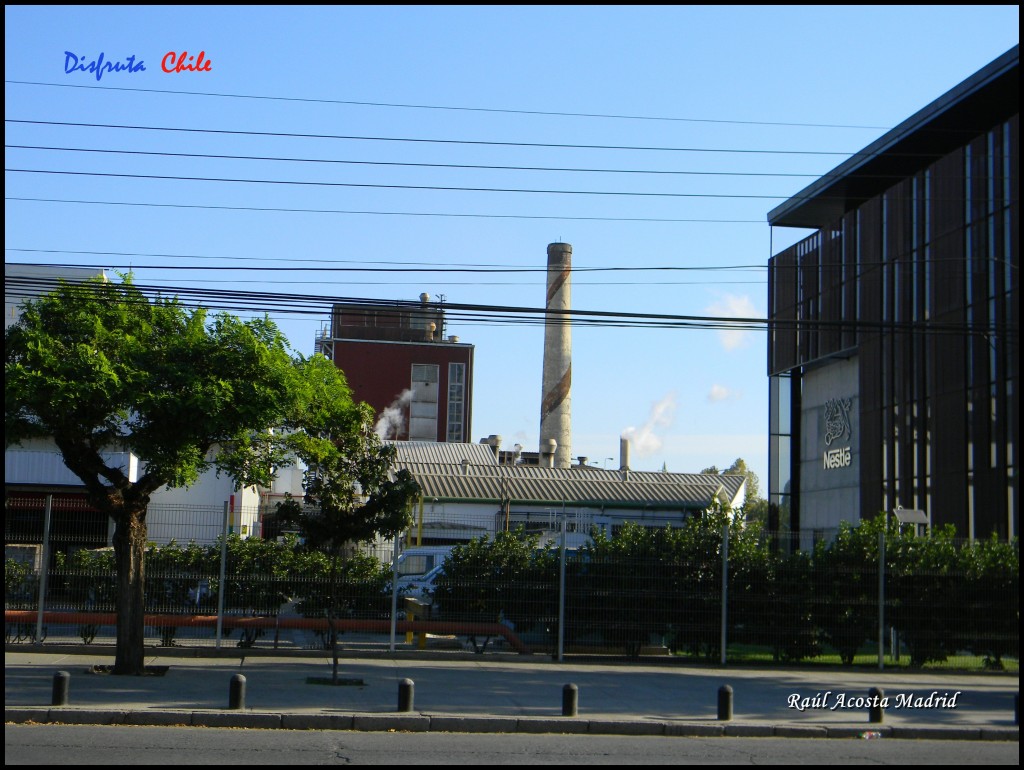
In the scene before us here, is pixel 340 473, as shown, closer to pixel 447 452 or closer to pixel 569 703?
pixel 569 703

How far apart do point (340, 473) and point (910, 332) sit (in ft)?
90.1

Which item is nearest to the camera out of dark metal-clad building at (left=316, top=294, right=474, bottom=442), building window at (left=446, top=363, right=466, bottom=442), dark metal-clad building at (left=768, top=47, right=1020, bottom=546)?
dark metal-clad building at (left=768, top=47, right=1020, bottom=546)

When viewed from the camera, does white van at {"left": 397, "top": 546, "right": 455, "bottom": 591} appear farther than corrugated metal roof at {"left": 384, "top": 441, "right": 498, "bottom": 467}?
No

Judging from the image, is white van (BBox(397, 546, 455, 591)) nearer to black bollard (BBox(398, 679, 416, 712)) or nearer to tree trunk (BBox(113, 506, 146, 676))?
tree trunk (BBox(113, 506, 146, 676))

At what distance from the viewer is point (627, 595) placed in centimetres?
2008

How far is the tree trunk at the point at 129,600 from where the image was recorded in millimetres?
15984

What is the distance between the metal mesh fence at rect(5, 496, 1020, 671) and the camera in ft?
64.6

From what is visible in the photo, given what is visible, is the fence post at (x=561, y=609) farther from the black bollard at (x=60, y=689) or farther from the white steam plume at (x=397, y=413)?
the white steam plume at (x=397, y=413)

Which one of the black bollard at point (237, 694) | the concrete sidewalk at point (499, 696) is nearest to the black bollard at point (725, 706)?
the concrete sidewalk at point (499, 696)

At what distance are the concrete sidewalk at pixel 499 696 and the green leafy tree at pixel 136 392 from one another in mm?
2181

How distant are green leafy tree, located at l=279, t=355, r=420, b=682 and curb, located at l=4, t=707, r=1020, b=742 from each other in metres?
4.30

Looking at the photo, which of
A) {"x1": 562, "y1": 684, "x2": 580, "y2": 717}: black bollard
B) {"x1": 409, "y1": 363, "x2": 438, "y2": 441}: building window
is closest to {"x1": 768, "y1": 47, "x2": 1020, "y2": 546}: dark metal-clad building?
{"x1": 562, "y1": 684, "x2": 580, "y2": 717}: black bollard

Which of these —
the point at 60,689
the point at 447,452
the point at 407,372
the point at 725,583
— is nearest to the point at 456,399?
the point at 407,372

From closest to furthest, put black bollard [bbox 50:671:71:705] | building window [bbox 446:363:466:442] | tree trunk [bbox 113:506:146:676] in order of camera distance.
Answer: black bollard [bbox 50:671:71:705], tree trunk [bbox 113:506:146:676], building window [bbox 446:363:466:442]
